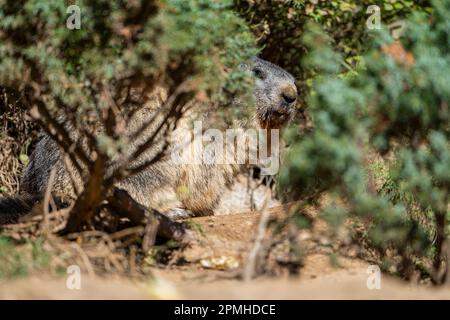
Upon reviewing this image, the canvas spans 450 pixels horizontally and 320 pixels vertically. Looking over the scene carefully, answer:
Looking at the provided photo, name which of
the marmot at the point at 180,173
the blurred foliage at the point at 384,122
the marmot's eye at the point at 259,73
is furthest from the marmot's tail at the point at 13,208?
the marmot's eye at the point at 259,73

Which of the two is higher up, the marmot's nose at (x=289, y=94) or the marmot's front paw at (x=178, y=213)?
the marmot's nose at (x=289, y=94)

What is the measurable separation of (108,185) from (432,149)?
1985mm

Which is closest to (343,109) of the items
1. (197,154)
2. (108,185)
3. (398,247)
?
(398,247)

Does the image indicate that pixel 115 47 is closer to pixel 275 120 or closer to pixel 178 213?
pixel 178 213

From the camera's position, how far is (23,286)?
3861 millimetres

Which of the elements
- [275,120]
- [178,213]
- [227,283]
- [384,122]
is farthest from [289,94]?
[227,283]

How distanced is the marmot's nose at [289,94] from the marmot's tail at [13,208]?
8.96 feet

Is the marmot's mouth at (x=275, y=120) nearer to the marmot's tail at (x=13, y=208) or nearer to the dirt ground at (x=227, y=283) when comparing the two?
the dirt ground at (x=227, y=283)

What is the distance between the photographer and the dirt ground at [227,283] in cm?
386

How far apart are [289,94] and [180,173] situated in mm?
1384

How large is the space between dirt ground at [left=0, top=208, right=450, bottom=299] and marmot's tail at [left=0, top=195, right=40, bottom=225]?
5.02 feet

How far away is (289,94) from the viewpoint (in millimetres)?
7695

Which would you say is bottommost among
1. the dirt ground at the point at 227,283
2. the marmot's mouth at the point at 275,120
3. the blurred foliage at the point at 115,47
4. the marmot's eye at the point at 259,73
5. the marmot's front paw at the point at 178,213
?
the marmot's front paw at the point at 178,213

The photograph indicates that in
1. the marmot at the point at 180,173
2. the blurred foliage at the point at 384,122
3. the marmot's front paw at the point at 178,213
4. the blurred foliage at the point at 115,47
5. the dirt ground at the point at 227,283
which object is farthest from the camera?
the marmot's front paw at the point at 178,213
